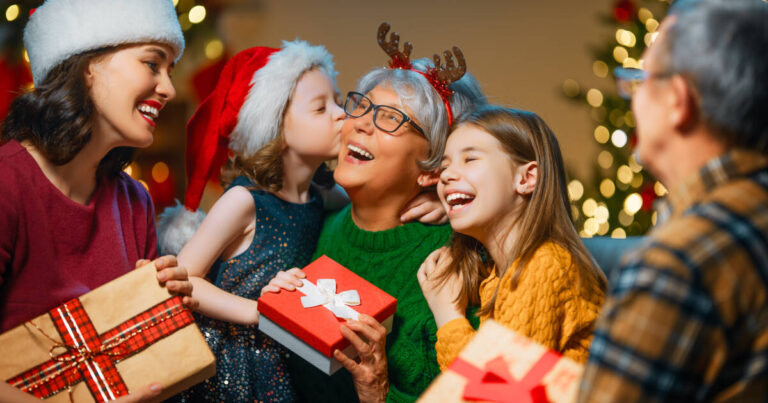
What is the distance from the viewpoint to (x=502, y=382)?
121 centimetres

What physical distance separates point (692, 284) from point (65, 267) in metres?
1.71

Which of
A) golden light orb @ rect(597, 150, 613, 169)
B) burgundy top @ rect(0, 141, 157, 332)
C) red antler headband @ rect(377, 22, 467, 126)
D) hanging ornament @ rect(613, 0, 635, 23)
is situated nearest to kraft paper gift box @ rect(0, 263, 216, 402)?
burgundy top @ rect(0, 141, 157, 332)

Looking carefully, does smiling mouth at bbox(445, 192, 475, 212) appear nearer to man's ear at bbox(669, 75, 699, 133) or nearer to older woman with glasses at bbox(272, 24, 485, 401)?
older woman with glasses at bbox(272, 24, 485, 401)

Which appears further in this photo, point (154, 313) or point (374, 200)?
point (374, 200)

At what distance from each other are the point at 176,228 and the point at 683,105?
6.42 ft

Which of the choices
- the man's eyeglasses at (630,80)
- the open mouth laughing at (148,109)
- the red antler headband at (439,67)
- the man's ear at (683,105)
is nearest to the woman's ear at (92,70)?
the open mouth laughing at (148,109)

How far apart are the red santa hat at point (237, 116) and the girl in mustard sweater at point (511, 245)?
0.75 m

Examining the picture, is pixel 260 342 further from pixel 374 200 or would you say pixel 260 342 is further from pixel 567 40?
pixel 567 40

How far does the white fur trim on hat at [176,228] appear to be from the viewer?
2.42 meters

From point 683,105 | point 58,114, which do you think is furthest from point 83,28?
point 683,105

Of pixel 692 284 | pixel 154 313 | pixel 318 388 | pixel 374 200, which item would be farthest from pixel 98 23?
pixel 692 284

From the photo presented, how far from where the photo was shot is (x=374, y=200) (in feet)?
7.25

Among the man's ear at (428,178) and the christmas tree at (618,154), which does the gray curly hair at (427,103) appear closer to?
the man's ear at (428,178)

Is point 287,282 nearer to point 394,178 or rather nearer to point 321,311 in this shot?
point 321,311
